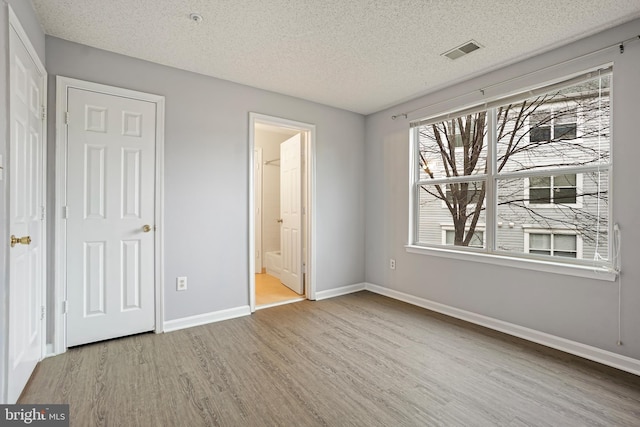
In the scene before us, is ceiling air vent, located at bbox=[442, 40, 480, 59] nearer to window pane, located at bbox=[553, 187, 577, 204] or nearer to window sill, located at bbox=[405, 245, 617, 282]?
window pane, located at bbox=[553, 187, 577, 204]

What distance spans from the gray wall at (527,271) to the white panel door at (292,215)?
997 mm

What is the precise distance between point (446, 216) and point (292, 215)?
Result: 1.94m

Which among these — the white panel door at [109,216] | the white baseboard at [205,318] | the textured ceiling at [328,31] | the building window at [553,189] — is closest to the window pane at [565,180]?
the building window at [553,189]

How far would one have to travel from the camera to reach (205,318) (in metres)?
3.05

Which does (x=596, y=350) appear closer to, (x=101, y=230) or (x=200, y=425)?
(x=200, y=425)

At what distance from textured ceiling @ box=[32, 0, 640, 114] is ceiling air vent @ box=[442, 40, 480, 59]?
0.20 feet

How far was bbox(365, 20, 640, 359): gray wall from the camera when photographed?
219 cm

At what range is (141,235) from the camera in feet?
9.00

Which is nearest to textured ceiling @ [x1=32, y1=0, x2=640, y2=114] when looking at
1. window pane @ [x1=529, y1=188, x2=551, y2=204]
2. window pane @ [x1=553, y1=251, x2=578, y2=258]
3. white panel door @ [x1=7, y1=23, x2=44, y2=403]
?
white panel door @ [x1=7, y1=23, x2=44, y2=403]

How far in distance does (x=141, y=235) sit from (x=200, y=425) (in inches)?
67.5

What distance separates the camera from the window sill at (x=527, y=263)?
7.60 feet

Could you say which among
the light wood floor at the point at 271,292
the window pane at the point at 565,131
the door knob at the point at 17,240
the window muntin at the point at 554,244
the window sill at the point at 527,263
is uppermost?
the window pane at the point at 565,131

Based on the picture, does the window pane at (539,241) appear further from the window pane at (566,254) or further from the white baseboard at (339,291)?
the white baseboard at (339,291)

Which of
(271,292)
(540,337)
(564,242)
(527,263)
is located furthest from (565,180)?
(271,292)
